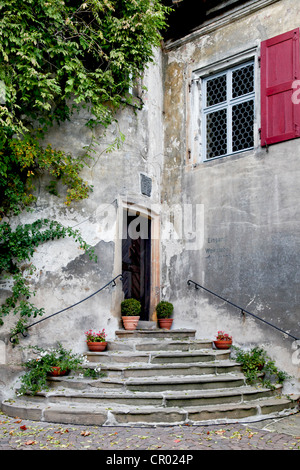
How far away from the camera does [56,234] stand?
294 inches

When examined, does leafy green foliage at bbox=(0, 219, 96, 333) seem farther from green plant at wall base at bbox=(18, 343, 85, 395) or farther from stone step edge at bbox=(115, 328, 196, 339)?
stone step edge at bbox=(115, 328, 196, 339)

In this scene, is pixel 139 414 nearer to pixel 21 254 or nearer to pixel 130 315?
pixel 130 315

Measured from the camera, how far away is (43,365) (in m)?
6.63

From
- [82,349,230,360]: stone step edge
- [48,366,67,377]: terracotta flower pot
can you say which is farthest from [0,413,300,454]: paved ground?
[82,349,230,360]: stone step edge

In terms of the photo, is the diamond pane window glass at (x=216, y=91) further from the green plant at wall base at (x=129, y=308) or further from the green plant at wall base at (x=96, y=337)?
the green plant at wall base at (x=96, y=337)

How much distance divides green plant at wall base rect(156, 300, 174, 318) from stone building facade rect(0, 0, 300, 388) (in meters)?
0.15

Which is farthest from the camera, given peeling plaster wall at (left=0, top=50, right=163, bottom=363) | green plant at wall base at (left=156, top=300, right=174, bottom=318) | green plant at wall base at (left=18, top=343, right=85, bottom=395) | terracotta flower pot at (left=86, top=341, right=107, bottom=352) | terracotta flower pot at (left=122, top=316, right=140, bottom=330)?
green plant at wall base at (left=156, top=300, right=174, bottom=318)

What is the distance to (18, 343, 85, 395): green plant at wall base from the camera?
645cm

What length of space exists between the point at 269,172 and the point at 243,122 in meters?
1.36

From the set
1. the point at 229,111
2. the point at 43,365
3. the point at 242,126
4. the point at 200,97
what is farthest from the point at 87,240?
the point at 200,97

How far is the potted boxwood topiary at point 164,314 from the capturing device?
870cm
